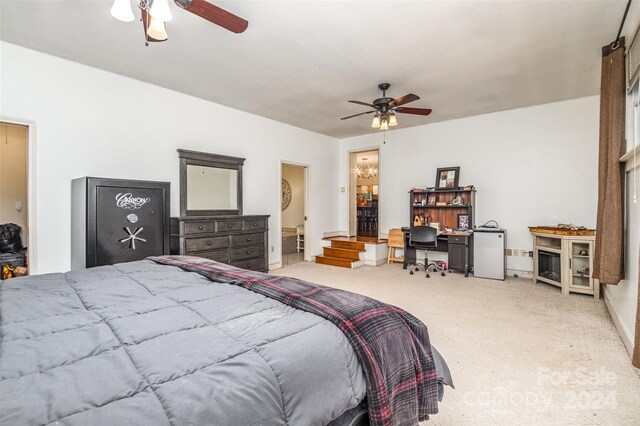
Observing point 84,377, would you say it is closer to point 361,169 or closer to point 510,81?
point 510,81

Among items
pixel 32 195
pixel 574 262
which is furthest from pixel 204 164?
pixel 574 262

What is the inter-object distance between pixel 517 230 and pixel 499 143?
1547 mm

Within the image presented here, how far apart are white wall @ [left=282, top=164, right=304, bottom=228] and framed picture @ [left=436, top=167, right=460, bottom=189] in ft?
12.1

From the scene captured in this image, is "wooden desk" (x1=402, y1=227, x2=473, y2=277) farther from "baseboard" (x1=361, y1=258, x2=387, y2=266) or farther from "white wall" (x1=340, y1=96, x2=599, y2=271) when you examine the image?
"baseboard" (x1=361, y1=258, x2=387, y2=266)

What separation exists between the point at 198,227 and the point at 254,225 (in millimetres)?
917

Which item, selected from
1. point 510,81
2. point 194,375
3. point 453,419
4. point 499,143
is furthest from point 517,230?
point 194,375

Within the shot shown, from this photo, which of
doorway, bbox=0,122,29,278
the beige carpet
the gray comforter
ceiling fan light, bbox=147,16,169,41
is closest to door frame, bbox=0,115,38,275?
doorway, bbox=0,122,29,278

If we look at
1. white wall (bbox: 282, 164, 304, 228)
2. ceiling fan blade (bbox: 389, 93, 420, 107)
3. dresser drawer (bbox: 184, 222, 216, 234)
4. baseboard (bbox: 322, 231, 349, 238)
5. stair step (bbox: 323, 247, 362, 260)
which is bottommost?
stair step (bbox: 323, 247, 362, 260)

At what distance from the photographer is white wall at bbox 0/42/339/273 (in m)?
3.29

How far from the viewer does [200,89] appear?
14.2ft

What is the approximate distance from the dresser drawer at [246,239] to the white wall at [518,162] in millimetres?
3208

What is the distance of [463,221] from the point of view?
18.9 ft

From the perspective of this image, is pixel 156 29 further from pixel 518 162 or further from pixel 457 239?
pixel 518 162

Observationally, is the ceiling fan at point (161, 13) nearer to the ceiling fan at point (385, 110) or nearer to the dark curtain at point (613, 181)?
the ceiling fan at point (385, 110)
